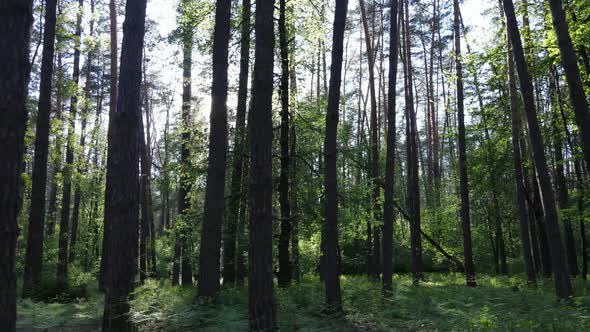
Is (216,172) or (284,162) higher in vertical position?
(284,162)

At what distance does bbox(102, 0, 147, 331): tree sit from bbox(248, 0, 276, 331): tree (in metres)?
1.84

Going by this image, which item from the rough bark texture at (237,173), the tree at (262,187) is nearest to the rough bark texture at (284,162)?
the rough bark texture at (237,173)

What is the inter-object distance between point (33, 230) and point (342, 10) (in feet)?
33.7

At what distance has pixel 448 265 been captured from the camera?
27094mm

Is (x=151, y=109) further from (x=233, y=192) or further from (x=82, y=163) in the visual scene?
(x=233, y=192)

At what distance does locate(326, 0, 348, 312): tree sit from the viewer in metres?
8.88

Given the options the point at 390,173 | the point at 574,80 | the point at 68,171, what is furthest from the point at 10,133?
the point at 68,171

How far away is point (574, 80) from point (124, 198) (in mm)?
8048

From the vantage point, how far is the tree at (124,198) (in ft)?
22.1

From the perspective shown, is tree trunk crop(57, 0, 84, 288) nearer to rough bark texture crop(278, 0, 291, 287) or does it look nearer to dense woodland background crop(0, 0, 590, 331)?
dense woodland background crop(0, 0, 590, 331)

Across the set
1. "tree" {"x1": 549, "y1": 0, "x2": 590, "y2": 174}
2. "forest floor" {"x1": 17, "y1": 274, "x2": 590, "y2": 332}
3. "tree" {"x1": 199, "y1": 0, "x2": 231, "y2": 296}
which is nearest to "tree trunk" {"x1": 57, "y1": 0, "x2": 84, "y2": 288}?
"forest floor" {"x1": 17, "y1": 274, "x2": 590, "y2": 332}

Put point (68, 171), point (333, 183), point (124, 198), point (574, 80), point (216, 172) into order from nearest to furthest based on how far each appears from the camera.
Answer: point (124, 198) → point (574, 80) → point (333, 183) → point (216, 172) → point (68, 171)

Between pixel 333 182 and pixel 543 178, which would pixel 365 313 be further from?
pixel 543 178

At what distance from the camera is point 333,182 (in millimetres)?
9047
